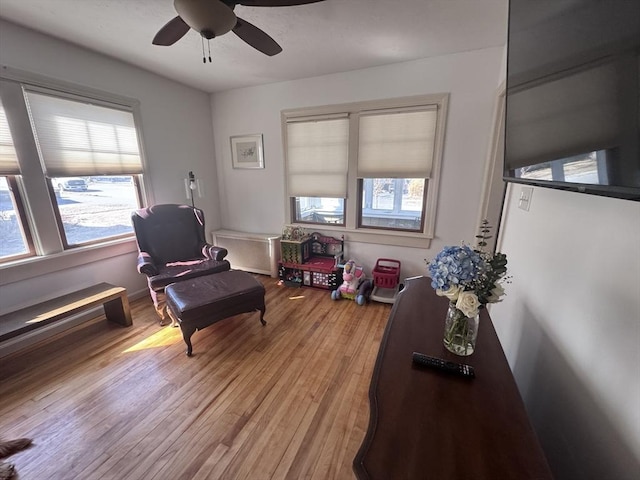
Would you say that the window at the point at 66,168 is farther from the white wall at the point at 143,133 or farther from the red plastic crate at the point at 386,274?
the red plastic crate at the point at 386,274

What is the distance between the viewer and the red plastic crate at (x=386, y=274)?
113 inches

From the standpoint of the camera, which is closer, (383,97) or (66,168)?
(66,168)

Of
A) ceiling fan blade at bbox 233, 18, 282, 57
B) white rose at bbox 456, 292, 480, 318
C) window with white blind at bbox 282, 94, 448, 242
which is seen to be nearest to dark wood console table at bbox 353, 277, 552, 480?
white rose at bbox 456, 292, 480, 318

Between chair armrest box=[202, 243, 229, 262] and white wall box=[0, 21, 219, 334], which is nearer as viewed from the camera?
white wall box=[0, 21, 219, 334]

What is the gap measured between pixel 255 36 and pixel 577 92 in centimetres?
179

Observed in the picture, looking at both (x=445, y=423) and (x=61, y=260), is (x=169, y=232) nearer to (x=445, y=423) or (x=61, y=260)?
(x=61, y=260)

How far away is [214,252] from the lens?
2797 mm

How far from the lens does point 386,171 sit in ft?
9.33

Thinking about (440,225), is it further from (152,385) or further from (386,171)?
(152,385)

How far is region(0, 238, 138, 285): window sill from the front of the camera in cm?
200

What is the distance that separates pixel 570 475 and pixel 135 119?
13.2 feet

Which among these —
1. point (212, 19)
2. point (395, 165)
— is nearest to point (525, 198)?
point (395, 165)

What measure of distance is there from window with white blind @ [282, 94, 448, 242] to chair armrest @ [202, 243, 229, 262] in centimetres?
112

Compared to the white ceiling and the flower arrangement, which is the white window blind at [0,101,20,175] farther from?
the flower arrangement
